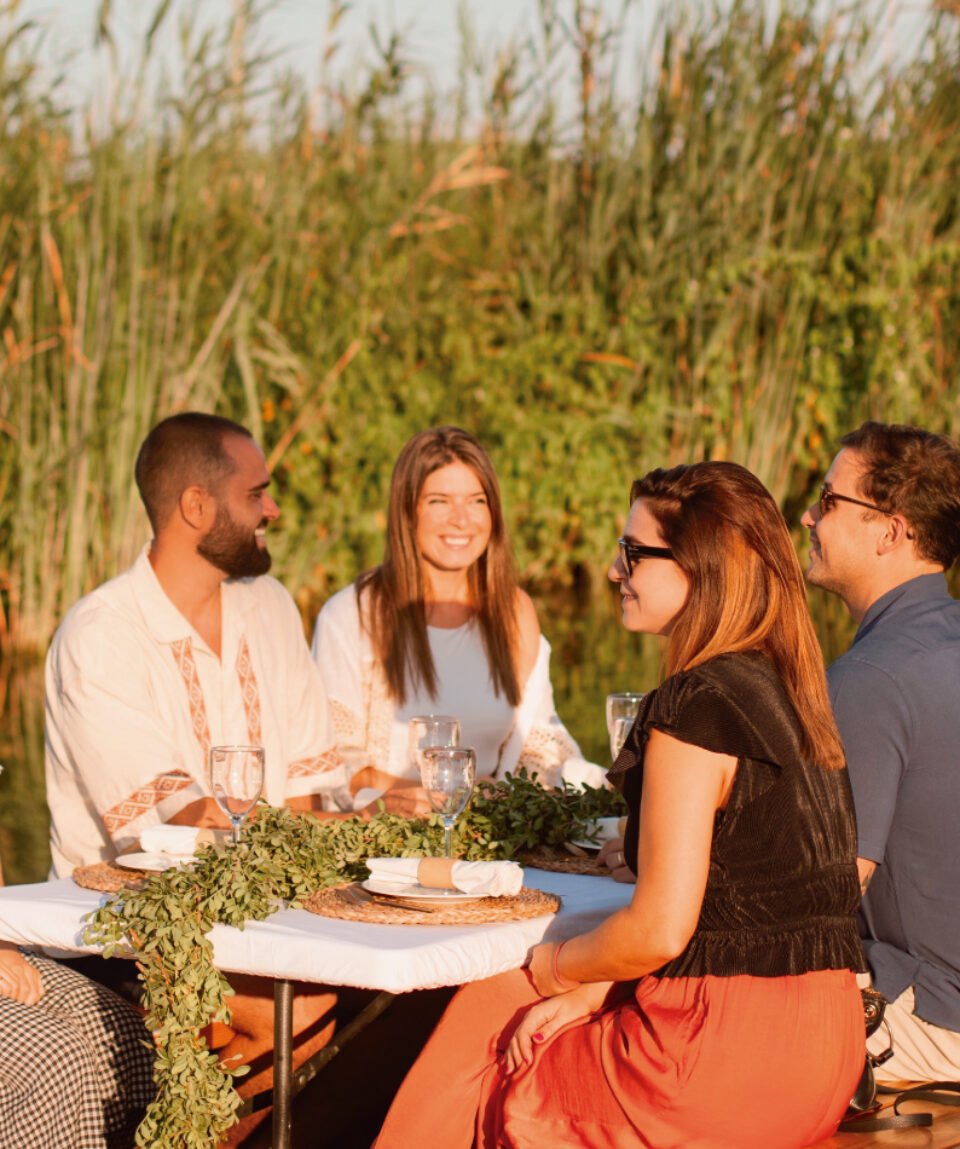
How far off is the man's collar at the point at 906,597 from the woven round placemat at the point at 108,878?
50.1 inches

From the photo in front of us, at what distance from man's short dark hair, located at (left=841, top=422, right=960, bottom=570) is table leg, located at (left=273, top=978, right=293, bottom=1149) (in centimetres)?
133

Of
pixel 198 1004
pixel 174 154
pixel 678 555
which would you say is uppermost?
pixel 174 154

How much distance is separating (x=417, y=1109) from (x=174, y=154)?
611 centimetres

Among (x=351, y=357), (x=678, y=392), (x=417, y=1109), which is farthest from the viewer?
(x=678, y=392)

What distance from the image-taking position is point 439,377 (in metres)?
10.4

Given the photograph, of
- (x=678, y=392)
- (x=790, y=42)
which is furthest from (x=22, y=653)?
(x=790, y=42)

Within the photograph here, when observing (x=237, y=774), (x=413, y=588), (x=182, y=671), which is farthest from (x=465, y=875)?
(x=413, y=588)

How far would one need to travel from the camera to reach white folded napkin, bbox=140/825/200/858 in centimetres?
287

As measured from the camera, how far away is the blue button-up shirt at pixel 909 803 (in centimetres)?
290

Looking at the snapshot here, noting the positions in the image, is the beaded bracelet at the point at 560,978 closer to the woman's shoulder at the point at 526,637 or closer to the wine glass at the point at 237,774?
the wine glass at the point at 237,774

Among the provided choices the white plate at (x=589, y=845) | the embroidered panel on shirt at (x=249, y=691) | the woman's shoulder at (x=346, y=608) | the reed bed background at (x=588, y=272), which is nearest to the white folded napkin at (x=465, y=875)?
the white plate at (x=589, y=845)

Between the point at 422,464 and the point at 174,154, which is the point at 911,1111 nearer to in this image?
the point at 422,464

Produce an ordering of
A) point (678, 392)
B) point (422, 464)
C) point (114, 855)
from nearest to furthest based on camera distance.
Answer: point (114, 855) → point (422, 464) → point (678, 392)

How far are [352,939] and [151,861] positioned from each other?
53cm
